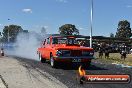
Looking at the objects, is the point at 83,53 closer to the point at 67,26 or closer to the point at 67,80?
the point at 67,80

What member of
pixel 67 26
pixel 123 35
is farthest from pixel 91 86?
pixel 67 26

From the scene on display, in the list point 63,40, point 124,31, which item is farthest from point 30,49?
point 124,31

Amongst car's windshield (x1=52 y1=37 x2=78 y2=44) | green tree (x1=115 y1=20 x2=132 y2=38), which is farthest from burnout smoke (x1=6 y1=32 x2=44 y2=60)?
green tree (x1=115 y1=20 x2=132 y2=38)

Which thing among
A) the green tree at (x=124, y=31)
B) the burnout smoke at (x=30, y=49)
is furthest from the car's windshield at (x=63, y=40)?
the green tree at (x=124, y=31)

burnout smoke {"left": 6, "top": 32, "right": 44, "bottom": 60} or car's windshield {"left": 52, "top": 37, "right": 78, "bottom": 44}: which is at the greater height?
car's windshield {"left": 52, "top": 37, "right": 78, "bottom": 44}

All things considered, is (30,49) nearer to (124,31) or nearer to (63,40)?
(63,40)

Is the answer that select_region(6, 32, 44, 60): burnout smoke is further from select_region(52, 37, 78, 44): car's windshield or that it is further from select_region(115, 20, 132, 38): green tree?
select_region(115, 20, 132, 38): green tree

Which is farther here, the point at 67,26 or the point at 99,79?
the point at 67,26

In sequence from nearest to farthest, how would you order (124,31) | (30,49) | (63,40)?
1. (63,40)
2. (30,49)
3. (124,31)

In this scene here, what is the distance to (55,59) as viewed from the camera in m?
20.1

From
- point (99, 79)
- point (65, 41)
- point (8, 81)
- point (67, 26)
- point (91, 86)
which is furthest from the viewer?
point (67, 26)

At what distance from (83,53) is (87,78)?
496 inches

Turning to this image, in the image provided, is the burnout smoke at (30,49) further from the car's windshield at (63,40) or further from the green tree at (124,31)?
the green tree at (124,31)

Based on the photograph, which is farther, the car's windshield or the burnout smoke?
the burnout smoke
